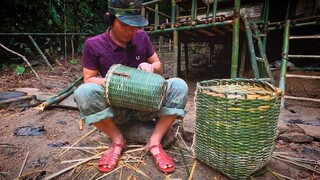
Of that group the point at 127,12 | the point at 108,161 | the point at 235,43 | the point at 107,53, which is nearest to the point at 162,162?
the point at 108,161

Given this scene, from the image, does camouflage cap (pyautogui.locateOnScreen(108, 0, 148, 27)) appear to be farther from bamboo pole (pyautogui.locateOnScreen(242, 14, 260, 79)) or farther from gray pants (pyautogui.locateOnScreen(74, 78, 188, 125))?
bamboo pole (pyautogui.locateOnScreen(242, 14, 260, 79))

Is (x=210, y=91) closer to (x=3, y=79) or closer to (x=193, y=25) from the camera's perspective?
(x=193, y=25)

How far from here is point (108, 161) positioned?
75.7 inches

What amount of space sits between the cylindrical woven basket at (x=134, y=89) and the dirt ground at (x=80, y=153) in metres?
0.48

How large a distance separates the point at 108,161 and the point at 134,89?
0.58 meters

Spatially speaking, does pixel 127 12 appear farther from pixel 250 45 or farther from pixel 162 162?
pixel 250 45

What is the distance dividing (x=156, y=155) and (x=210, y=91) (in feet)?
2.14

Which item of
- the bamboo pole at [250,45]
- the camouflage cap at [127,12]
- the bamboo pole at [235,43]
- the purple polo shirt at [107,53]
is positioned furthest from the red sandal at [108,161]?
the bamboo pole at [250,45]

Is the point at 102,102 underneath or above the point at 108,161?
above

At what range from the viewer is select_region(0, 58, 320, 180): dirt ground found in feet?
6.18

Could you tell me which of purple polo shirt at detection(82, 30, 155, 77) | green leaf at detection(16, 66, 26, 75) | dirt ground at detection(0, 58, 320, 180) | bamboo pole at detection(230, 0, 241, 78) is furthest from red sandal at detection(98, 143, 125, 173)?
→ green leaf at detection(16, 66, 26, 75)

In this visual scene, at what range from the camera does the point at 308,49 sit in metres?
5.67

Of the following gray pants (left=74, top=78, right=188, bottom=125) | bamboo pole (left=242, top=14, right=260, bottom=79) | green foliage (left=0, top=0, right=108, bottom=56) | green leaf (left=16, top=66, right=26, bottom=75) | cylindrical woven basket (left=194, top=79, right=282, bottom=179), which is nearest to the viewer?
cylindrical woven basket (left=194, top=79, right=282, bottom=179)

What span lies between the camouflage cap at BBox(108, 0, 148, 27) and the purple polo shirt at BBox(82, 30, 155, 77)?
269 mm
